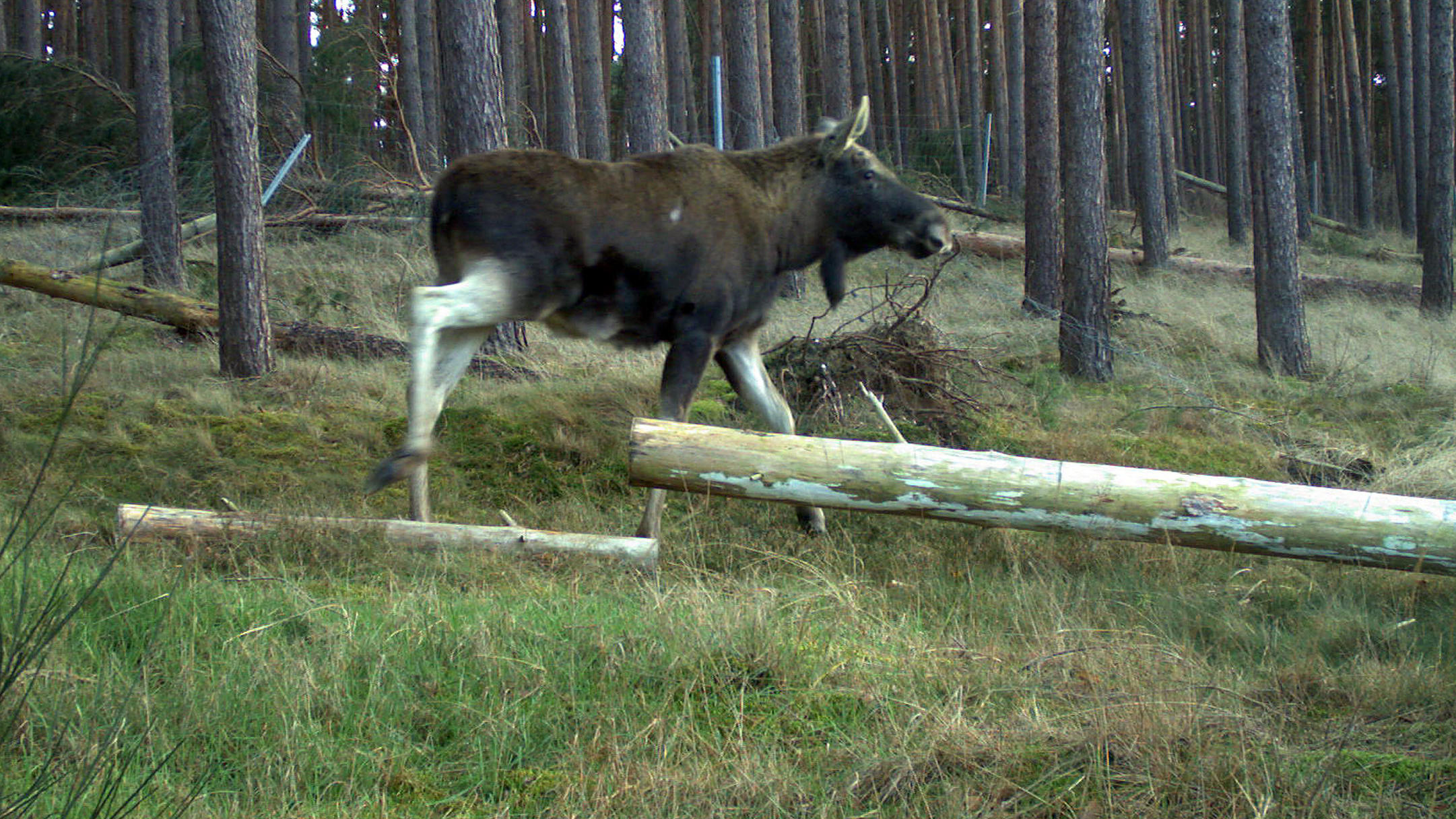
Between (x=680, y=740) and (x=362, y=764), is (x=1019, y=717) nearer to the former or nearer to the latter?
(x=680, y=740)

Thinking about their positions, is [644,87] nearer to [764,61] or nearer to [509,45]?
[509,45]

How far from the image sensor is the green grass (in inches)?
131

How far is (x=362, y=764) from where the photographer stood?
11.3ft

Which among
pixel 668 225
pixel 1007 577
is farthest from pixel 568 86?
pixel 1007 577

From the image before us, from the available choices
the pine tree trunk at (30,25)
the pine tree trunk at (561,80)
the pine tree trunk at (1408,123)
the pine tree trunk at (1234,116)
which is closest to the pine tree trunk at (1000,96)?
the pine tree trunk at (1234,116)

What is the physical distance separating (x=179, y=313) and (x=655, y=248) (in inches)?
258

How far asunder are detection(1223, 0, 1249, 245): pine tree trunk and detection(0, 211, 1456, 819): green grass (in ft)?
60.1

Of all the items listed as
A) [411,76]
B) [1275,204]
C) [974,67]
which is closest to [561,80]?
[411,76]

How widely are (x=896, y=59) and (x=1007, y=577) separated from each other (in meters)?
32.1

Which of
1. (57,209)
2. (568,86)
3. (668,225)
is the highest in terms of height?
→ (568,86)

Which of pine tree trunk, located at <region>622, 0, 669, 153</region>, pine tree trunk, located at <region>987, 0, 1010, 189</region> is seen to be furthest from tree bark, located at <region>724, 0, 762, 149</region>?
pine tree trunk, located at <region>987, 0, 1010, 189</region>

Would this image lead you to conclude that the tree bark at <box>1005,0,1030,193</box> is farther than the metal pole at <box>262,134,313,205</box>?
Yes

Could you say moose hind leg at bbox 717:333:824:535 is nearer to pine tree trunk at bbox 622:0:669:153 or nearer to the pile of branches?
the pile of branches

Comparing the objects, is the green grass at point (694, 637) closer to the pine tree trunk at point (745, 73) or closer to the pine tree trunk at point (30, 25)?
the pine tree trunk at point (745, 73)
